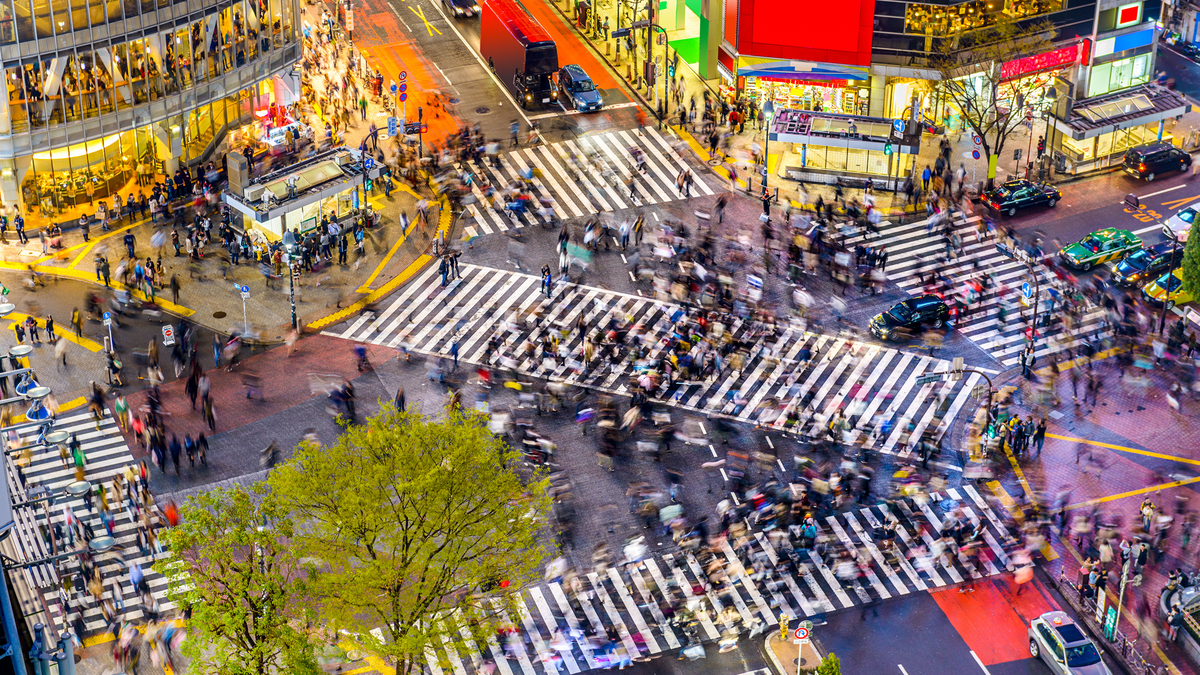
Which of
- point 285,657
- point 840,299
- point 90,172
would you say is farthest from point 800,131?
point 285,657

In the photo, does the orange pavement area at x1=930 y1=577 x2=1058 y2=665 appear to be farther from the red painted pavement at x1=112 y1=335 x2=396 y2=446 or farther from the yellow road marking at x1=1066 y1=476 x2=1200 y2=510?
the red painted pavement at x1=112 y1=335 x2=396 y2=446

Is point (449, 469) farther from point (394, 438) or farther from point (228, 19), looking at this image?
point (228, 19)

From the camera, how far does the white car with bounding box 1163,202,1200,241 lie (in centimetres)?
8719

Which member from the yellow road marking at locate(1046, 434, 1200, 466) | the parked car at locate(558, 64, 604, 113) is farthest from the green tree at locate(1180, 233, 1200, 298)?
the parked car at locate(558, 64, 604, 113)

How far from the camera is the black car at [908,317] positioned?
265ft

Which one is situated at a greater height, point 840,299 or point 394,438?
point 394,438

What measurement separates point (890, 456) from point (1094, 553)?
10355mm

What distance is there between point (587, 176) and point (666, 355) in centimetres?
2141

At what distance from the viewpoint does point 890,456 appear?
72188 millimetres

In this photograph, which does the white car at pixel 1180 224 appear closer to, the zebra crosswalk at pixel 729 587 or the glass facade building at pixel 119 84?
the zebra crosswalk at pixel 729 587

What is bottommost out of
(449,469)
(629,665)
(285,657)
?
(629,665)

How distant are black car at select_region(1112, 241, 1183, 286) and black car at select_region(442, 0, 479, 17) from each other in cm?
5393

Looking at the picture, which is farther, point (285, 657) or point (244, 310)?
point (244, 310)

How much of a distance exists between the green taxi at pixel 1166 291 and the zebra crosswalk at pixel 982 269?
3.27m
